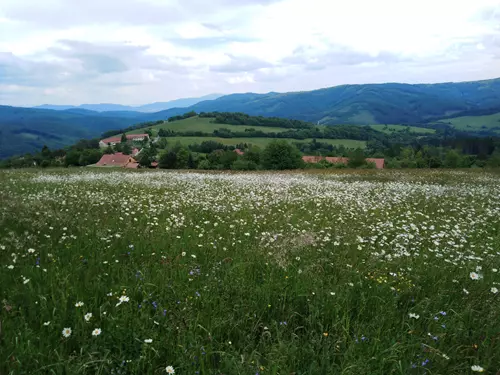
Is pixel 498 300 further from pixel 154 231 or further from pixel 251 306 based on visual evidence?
pixel 154 231

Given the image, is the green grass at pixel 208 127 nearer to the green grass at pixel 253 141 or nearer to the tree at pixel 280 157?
the green grass at pixel 253 141

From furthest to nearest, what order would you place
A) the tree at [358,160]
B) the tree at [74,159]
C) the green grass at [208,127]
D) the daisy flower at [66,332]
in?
the green grass at [208,127], the tree at [74,159], the tree at [358,160], the daisy flower at [66,332]

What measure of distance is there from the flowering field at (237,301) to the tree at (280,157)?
41.8 metres

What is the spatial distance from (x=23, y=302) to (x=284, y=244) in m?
4.24

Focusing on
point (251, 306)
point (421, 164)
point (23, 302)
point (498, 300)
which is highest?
point (23, 302)

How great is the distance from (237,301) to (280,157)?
46433 millimetres

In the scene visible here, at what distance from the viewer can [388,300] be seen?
166 inches

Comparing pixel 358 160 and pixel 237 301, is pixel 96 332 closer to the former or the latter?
pixel 237 301

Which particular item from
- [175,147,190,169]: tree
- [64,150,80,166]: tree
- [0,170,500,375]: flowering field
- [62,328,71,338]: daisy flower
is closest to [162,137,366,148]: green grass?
[64,150,80,166]: tree

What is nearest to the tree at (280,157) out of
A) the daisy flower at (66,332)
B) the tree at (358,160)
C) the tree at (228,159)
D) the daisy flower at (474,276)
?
the tree at (358,160)

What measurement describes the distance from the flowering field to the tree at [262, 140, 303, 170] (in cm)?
4182

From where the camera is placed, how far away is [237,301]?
3988 mm

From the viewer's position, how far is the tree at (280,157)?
49425mm

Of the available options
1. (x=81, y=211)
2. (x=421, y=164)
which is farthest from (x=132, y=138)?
(x=81, y=211)
